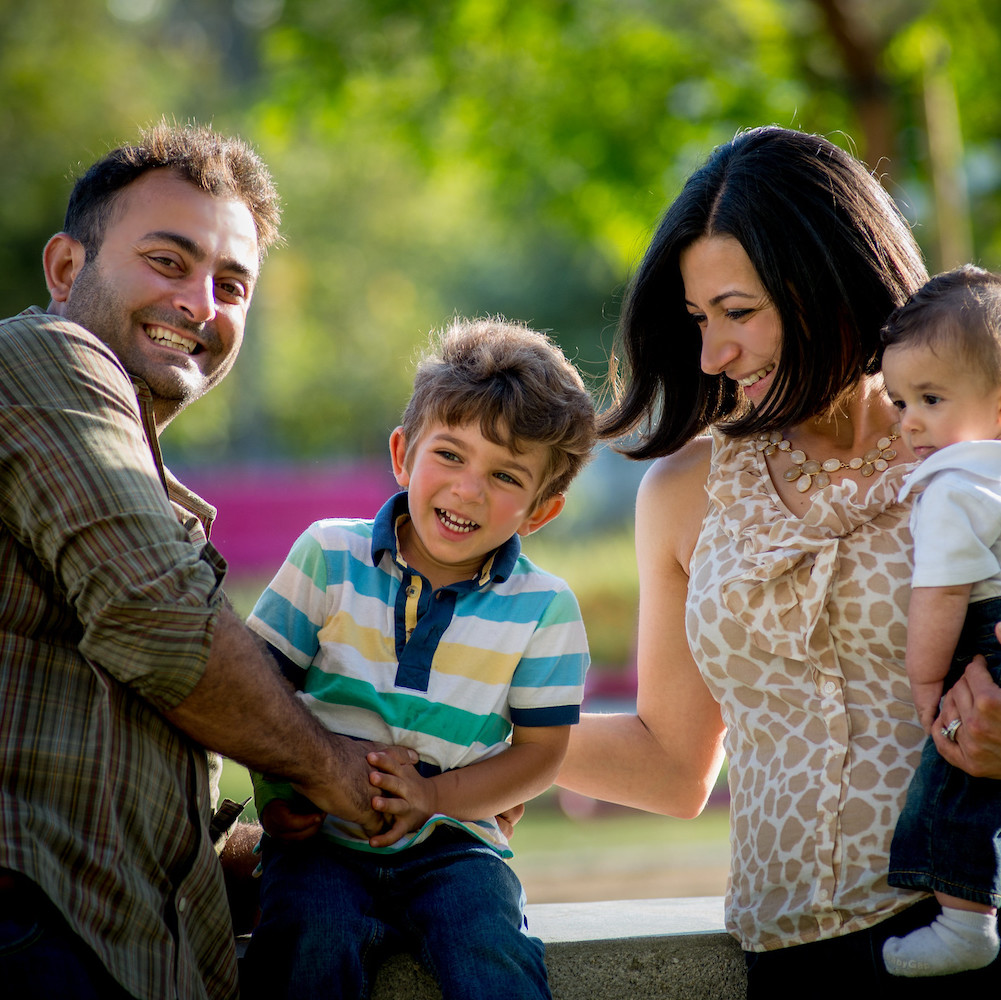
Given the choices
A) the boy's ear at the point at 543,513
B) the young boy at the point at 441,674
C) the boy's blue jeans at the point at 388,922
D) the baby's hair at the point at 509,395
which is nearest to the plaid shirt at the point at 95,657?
the boy's blue jeans at the point at 388,922

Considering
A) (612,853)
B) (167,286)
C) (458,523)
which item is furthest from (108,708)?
(612,853)

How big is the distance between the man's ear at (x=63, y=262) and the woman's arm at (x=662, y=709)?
52.4 inches

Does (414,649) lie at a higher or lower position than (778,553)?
lower

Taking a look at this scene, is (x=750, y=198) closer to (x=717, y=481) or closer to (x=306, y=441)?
(x=717, y=481)

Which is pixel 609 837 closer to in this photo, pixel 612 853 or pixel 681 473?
pixel 612 853

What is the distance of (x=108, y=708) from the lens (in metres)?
1.81

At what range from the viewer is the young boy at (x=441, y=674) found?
2.04 metres

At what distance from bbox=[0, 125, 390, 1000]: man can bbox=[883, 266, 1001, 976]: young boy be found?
3.26ft

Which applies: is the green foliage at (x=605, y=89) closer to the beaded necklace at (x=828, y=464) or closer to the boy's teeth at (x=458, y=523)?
the beaded necklace at (x=828, y=464)

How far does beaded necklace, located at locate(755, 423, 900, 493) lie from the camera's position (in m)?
2.51

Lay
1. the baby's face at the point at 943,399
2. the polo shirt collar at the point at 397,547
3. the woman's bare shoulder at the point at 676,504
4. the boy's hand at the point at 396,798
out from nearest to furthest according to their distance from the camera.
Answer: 1. the boy's hand at the point at 396,798
2. the baby's face at the point at 943,399
3. the polo shirt collar at the point at 397,547
4. the woman's bare shoulder at the point at 676,504

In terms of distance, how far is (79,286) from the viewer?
2449 mm

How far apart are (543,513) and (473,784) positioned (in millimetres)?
653

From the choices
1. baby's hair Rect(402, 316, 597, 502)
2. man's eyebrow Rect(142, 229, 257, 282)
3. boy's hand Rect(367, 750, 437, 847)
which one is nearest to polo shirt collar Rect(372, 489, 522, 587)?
baby's hair Rect(402, 316, 597, 502)
